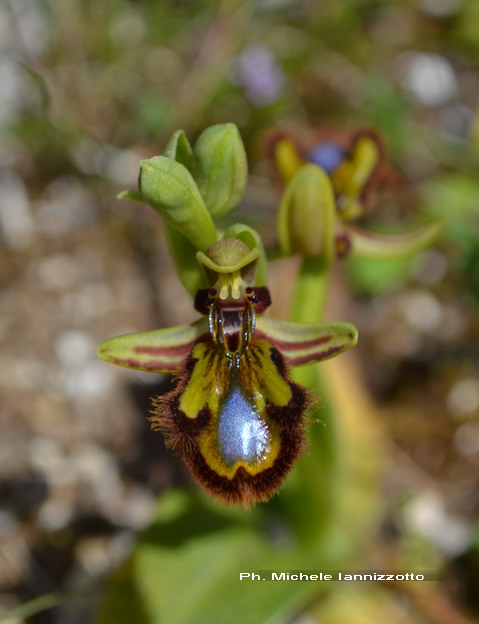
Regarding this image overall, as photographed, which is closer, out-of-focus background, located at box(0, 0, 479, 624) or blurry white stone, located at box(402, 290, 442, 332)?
out-of-focus background, located at box(0, 0, 479, 624)

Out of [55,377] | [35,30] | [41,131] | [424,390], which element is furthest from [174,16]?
[424,390]

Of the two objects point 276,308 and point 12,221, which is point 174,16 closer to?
point 12,221

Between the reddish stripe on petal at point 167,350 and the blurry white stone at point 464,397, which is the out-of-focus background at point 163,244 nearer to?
the blurry white stone at point 464,397

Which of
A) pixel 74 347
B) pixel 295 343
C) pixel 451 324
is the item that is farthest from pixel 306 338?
pixel 451 324

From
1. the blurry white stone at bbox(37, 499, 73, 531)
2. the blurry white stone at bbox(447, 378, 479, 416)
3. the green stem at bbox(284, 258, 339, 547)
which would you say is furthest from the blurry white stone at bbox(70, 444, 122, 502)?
the blurry white stone at bbox(447, 378, 479, 416)

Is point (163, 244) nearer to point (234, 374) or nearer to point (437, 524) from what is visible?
point (437, 524)

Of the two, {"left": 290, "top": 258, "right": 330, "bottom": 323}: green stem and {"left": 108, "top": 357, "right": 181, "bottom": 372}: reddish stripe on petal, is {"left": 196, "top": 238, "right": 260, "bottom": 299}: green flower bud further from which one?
{"left": 290, "top": 258, "right": 330, "bottom": 323}: green stem
